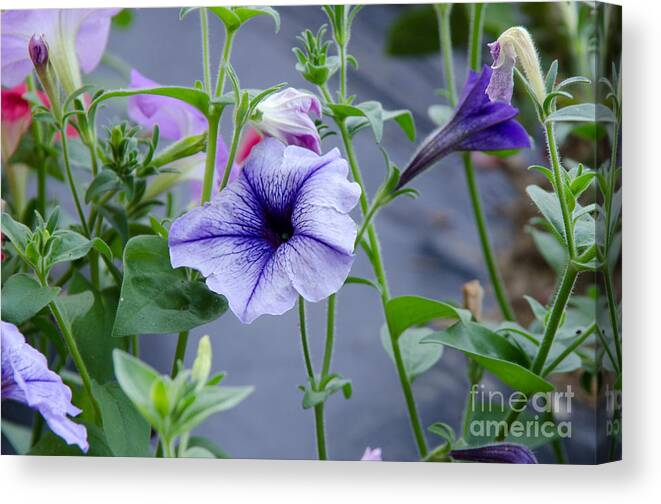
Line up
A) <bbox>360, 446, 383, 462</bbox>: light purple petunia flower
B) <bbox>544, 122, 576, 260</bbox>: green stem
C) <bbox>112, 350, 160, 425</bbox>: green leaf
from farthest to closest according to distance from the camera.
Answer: <bbox>360, 446, 383, 462</bbox>: light purple petunia flower → <bbox>544, 122, 576, 260</bbox>: green stem → <bbox>112, 350, 160, 425</bbox>: green leaf

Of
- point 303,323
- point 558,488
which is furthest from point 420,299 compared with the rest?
point 558,488

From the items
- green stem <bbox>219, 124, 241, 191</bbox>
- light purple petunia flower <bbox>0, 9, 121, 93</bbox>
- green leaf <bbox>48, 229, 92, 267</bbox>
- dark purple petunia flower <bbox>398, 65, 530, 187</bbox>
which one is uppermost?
light purple petunia flower <bbox>0, 9, 121, 93</bbox>

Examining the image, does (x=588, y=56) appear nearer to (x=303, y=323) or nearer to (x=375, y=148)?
(x=375, y=148)

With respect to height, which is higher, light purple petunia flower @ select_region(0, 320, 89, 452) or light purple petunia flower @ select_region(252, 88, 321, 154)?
light purple petunia flower @ select_region(252, 88, 321, 154)

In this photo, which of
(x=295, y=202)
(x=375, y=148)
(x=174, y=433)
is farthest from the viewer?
(x=375, y=148)

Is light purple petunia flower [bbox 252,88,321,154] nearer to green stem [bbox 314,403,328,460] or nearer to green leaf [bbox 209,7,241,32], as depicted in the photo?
green leaf [bbox 209,7,241,32]

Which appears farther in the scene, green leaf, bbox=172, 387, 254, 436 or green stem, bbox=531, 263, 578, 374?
green stem, bbox=531, 263, 578, 374

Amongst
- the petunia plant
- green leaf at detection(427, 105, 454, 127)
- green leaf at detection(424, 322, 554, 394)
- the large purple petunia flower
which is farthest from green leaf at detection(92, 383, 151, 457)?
green leaf at detection(427, 105, 454, 127)
